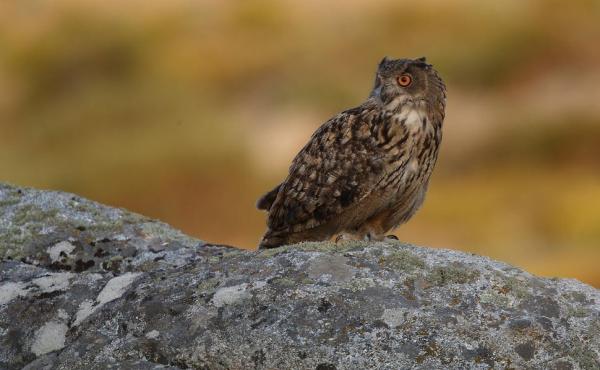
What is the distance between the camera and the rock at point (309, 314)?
4.02m

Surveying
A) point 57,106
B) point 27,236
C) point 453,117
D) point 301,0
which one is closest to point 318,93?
point 453,117

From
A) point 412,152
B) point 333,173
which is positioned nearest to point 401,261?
point 412,152

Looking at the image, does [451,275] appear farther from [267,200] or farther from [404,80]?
[267,200]

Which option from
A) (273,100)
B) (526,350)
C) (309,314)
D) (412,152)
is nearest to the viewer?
(526,350)

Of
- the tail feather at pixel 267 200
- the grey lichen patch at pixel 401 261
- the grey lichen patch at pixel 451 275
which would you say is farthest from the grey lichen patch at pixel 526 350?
the tail feather at pixel 267 200

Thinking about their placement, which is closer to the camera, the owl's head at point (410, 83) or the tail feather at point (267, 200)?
the owl's head at point (410, 83)

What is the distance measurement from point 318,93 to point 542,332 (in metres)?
21.4

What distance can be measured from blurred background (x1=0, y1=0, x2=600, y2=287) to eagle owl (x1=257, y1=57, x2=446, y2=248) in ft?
41.3

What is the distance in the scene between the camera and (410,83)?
7203 mm

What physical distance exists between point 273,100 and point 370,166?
19.6 m

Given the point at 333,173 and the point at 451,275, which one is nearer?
Result: the point at 451,275

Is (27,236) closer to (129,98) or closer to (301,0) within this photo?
(129,98)

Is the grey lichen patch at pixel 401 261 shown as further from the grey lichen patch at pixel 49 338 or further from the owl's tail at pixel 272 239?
the owl's tail at pixel 272 239

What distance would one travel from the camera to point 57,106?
1093 inches
